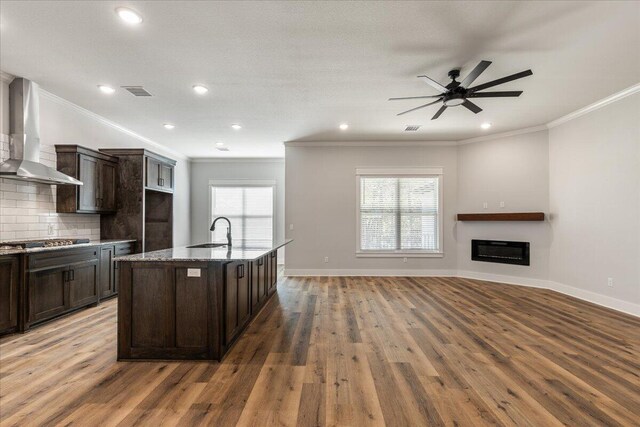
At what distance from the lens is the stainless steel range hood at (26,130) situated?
3.67m

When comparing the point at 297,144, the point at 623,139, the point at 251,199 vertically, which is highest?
the point at 297,144

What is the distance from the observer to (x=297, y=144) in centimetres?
671

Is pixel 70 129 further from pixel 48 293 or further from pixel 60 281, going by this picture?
pixel 48 293

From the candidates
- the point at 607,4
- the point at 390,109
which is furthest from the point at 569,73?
the point at 390,109

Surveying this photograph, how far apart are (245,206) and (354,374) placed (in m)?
6.72

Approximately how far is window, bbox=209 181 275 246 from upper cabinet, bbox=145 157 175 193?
2301mm

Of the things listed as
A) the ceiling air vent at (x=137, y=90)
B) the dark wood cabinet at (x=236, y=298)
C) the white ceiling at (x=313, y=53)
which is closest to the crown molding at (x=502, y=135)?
the white ceiling at (x=313, y=53)

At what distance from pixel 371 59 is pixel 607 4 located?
1911mm

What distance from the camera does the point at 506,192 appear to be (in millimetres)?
5969

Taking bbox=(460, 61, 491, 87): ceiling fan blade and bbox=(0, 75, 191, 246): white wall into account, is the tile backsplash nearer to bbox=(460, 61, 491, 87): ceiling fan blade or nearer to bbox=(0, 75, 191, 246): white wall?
bbox=(0, 75, 191, 246): white wall

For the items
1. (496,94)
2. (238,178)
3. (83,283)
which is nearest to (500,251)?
(496,94)

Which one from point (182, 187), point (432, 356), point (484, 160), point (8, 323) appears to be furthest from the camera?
point (182, 187)

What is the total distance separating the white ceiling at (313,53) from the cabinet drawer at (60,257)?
212 centimetres

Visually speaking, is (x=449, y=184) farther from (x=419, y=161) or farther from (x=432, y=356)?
(x=432, y=356)
